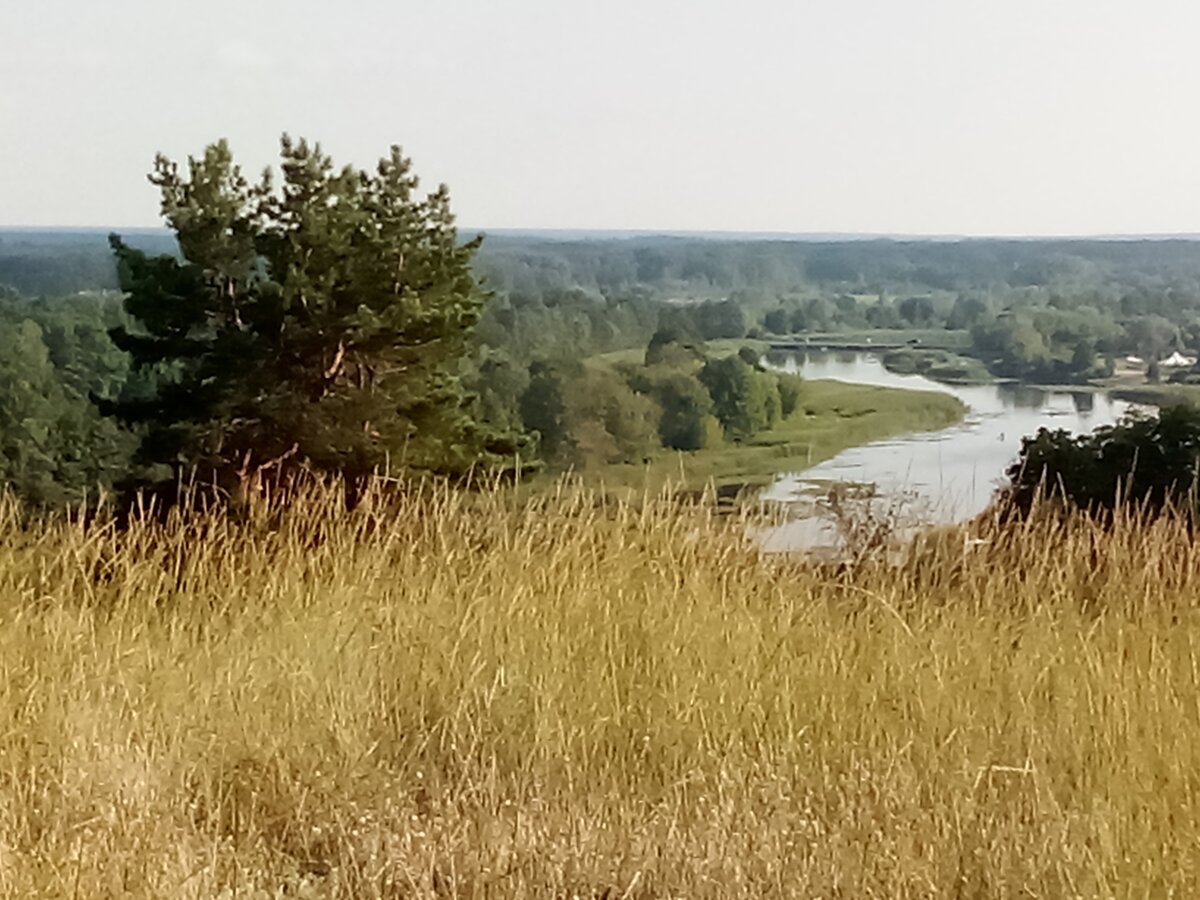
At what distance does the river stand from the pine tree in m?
1.24

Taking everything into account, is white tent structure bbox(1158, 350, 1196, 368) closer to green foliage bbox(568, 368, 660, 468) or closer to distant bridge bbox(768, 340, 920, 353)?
distant bridge bbox(768, 340, 920, 353)

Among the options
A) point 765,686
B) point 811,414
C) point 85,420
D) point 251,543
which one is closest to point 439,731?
point 765,686

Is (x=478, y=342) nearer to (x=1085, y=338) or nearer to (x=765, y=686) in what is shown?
(x=1085, y=338)

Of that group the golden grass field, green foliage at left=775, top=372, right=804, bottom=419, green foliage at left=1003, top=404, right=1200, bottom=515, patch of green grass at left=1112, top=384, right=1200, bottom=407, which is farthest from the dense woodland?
the golden grass field

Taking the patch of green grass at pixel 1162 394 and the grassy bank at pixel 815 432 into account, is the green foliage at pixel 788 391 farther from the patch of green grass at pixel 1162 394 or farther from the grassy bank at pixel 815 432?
Answer: the patch of green grass at pixel 1162 394

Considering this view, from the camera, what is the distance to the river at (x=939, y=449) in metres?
3.57

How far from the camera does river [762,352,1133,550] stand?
A: 3572mm

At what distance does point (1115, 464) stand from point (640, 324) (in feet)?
6.15

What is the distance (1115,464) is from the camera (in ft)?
12.8

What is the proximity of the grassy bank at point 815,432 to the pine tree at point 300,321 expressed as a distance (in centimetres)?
75

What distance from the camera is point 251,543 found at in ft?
9.95

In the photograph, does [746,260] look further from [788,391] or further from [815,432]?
[815,432]

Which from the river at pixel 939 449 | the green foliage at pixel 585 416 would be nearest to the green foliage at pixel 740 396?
the river at pixel 939 449

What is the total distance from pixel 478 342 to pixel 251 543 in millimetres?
1981
